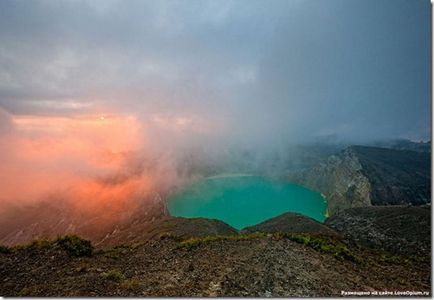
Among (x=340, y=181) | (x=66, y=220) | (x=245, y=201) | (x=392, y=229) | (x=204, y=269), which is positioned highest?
(x=204, y=269)

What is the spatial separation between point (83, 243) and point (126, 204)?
7521cm

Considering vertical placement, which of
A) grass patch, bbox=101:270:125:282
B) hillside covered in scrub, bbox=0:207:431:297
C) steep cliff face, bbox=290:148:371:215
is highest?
grass patch, bbox=101:270:125:282

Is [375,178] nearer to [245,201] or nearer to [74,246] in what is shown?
[245,201]

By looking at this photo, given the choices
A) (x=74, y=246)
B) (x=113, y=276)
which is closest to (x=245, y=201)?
(x=74, y=246)

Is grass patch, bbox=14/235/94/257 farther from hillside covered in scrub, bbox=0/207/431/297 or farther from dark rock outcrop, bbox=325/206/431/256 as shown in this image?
dark rock outcrop, bbox=325/206/431/256

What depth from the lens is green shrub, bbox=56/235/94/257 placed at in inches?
278

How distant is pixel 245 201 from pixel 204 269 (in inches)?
2923

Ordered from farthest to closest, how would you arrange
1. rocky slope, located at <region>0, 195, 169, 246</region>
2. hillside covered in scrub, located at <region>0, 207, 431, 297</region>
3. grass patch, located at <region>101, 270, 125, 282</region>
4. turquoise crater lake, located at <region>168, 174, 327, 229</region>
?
turquoise crater lake, located at <region>168, 174, 327, 229</region> < rocky slope, located at <region>0, 195, 169, 246</region> < grass patch, located at <region>101, 270, 125, 282</region> < hillside covered in scrub, located at <region>0, 207, 431, 297</region>

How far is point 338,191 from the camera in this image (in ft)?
224

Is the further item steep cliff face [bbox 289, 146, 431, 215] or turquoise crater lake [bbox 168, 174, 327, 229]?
turquoise crater lake [bbox 168, 174, 327, 229]

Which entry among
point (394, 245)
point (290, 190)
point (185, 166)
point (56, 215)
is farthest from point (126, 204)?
point (394, 245)

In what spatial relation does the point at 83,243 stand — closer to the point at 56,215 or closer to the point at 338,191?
the point at 338,191

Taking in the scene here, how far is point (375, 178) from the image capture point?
53688mm

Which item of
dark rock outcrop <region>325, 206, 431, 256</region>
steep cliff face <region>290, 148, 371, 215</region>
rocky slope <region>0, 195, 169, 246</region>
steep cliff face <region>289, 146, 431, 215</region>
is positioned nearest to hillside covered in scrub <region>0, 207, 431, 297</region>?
dark rock outcrop <region>325, 206, 431, 256</region>
